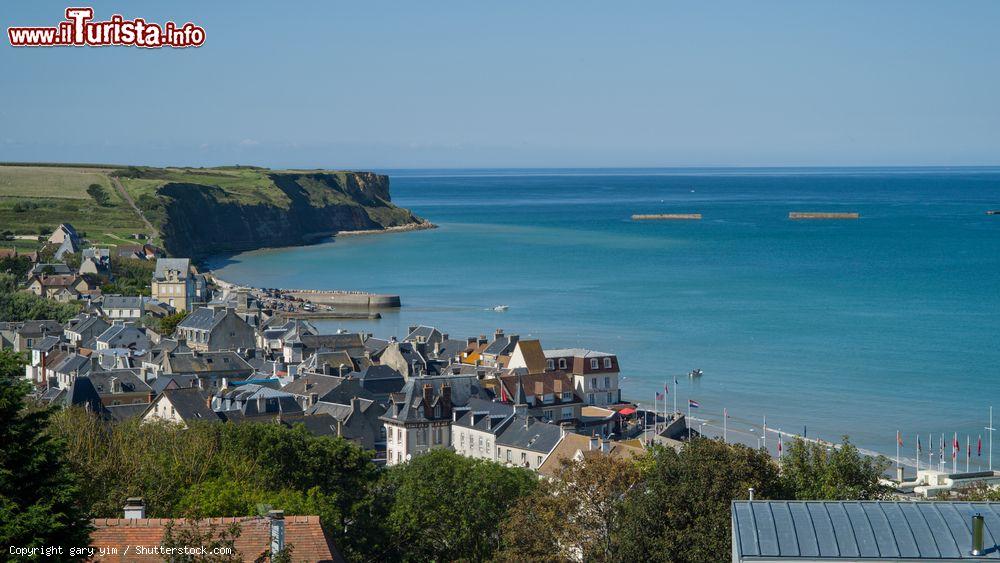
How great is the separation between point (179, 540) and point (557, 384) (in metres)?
38.2

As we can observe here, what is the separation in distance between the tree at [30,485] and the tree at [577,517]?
11091mm

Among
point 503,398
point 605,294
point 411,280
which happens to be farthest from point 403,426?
point 411,280

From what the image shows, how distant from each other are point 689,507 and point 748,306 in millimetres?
83587

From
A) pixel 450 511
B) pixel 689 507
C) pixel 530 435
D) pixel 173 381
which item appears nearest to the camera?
pixel 689 507

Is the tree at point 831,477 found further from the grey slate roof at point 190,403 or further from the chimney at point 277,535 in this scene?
the grey slate roof at point 190,403

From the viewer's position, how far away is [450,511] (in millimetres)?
28281

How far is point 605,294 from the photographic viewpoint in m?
113

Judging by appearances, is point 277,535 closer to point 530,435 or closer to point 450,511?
point 450,511

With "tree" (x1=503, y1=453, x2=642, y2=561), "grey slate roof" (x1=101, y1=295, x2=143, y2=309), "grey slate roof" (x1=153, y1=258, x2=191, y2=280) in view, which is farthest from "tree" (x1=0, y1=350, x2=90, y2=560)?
"grey slate roof" (x1=153, y1=258, x2=191, y2=280)

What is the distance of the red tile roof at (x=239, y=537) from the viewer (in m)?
16.9

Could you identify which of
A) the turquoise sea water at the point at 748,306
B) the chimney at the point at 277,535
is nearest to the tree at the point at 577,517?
the chimney at the point at 277,535

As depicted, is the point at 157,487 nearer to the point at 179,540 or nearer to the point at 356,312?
the point at 179,540

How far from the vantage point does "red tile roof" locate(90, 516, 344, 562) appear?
55.3 feet

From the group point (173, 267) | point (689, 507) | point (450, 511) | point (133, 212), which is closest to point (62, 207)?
point (133, 212)
